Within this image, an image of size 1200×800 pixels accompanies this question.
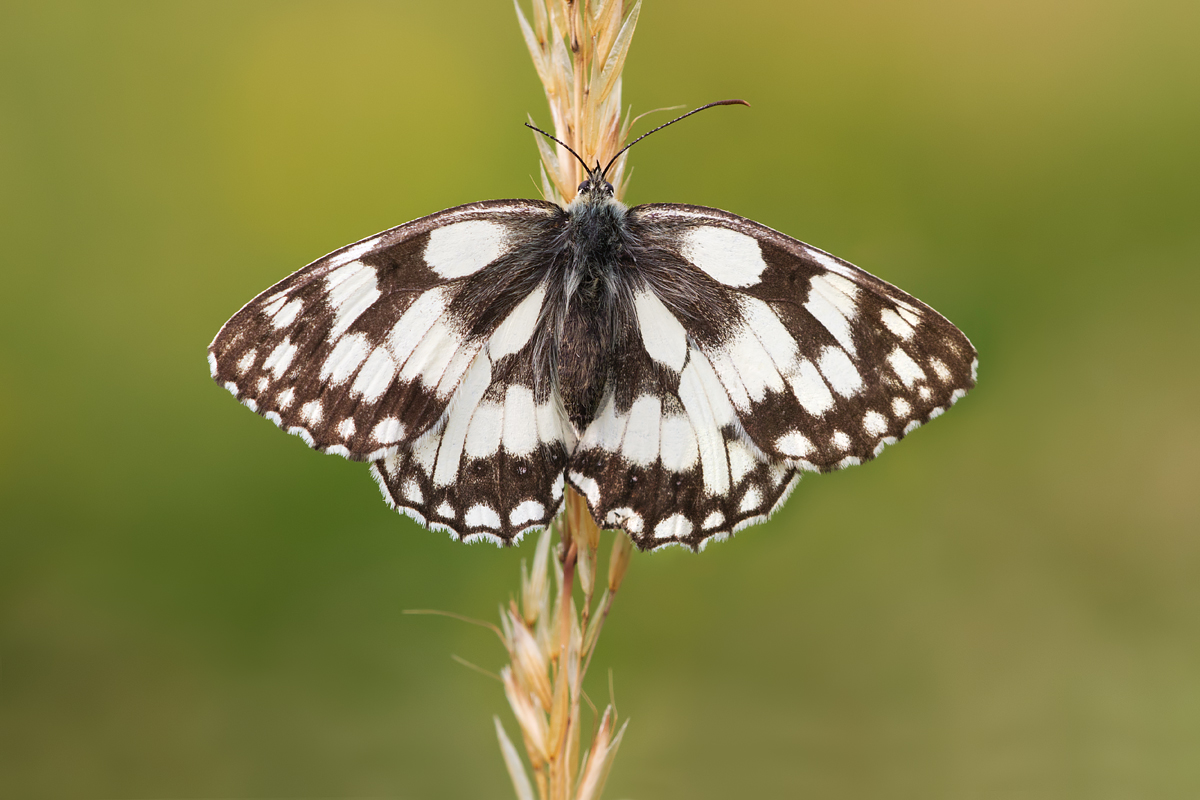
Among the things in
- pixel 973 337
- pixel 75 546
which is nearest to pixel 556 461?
pixel 973 337

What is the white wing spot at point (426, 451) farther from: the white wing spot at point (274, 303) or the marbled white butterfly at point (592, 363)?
the white wing spot at point (274, 303)

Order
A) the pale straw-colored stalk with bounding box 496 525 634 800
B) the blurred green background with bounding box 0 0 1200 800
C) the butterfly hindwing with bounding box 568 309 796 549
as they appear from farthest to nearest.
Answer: the blurred green background with bounding box 0 0 1200 800, the butterfly hindwing with bounding box 568 309 796 549, the pale straw-colored stalk with bounding box 496 525 634 800

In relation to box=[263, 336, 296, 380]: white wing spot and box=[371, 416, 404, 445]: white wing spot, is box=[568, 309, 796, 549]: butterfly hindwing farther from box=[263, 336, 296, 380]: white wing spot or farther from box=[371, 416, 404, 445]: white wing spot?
box=[263, 336, 296, 380]: white wing spot

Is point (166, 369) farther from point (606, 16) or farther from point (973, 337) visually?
point (973, 337)

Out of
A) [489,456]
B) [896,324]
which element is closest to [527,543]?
[489,456]

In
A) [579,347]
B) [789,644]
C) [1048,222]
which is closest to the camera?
[579,347]

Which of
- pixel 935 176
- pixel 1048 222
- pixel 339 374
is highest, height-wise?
pixel 935 176

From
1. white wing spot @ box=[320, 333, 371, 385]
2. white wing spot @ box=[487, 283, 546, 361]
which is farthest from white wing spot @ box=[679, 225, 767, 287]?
white wing spot @ box=[320, 333, 371, 385]
